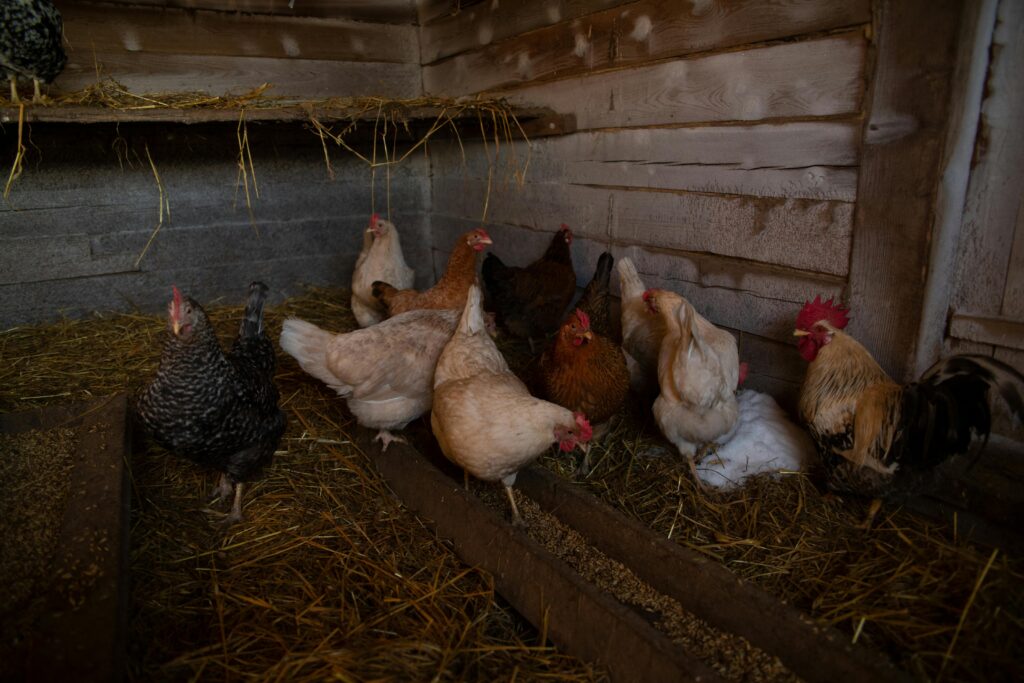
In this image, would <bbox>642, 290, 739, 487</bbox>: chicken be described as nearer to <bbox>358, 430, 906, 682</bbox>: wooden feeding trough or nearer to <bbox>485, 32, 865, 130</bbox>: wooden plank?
<bbox>358, 430, 906, 682</bbox>: wooden feeding trough

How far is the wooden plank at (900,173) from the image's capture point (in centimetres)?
191

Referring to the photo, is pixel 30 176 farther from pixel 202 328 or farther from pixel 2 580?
pixel 2 580

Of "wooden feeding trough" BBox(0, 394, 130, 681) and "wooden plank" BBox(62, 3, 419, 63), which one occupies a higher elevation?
"wooden plank" BBox(62, 3, 419, 63)

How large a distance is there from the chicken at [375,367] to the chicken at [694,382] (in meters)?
1.04

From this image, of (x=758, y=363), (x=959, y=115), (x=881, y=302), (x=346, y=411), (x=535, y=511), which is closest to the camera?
(x=959, y=115)

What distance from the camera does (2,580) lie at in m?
1.61

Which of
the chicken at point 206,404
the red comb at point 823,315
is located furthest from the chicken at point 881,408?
the chicken at point 206,404

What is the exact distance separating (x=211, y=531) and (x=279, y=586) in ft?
1.51

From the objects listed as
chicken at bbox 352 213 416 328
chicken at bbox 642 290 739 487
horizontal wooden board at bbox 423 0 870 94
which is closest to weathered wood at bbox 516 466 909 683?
chicken at bbox 642 290 739 487

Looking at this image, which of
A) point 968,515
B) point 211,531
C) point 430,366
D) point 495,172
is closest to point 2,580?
point 211,531

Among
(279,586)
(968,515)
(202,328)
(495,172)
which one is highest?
(495,172)

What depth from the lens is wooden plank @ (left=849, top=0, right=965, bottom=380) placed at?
→ 6.27 feet

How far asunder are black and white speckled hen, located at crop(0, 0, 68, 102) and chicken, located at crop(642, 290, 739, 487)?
10.4ft

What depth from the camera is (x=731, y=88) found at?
252 centimetres
